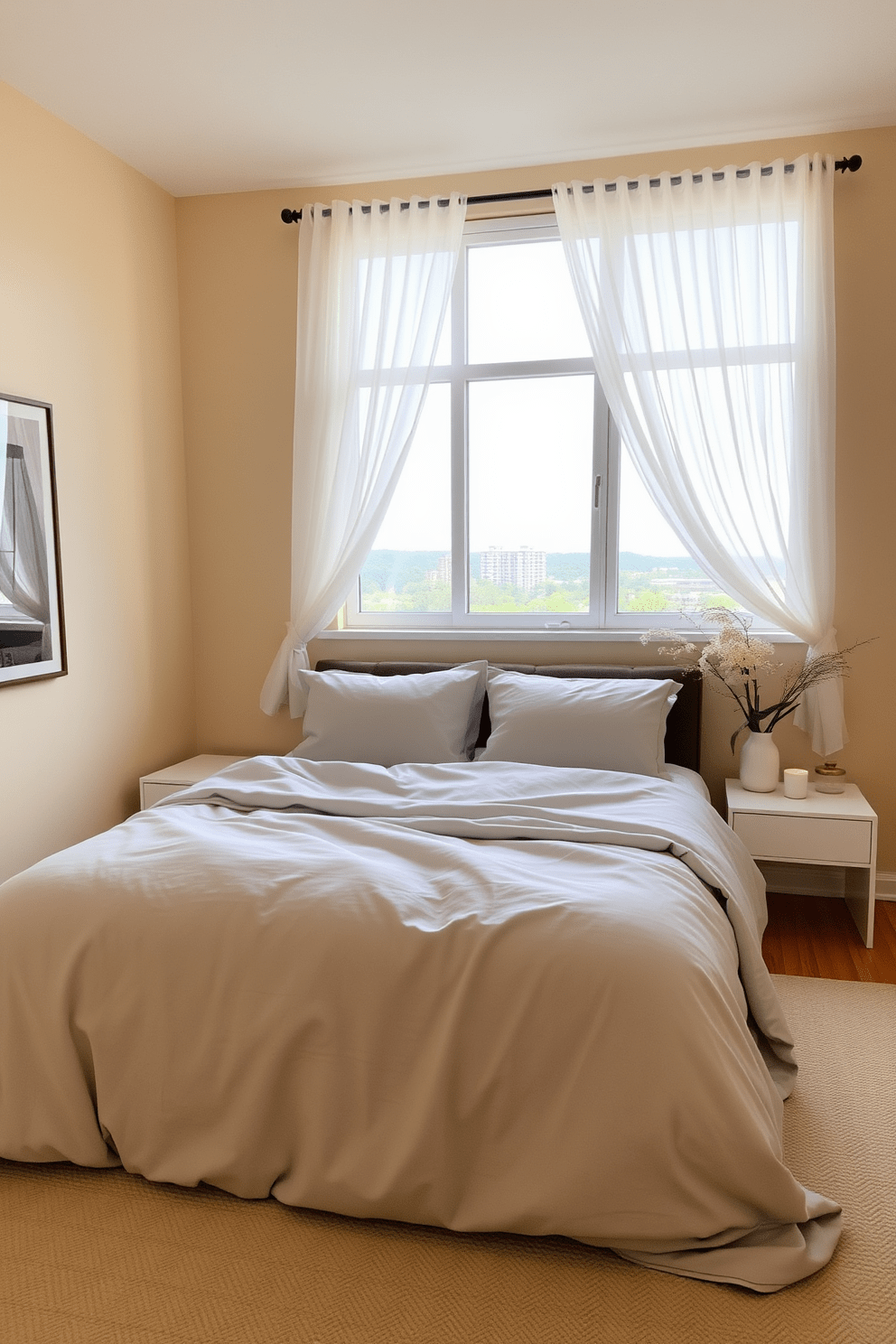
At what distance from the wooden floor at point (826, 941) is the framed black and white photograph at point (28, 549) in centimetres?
272

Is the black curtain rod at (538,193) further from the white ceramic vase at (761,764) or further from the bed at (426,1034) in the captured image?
the bed at (426,1034)

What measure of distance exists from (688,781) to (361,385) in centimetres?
207

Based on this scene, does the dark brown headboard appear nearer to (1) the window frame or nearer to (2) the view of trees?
(1) the window frame

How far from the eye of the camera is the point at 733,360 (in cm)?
351

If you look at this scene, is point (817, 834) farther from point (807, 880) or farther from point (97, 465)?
point (97, 465)

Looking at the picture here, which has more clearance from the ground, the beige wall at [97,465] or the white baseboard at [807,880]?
the beige wall at [97,465]

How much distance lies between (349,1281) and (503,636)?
8.47 feet

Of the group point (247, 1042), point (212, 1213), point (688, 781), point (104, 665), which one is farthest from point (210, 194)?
point (212, 1213)

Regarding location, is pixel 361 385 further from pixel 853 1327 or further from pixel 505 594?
pixel 853 1327

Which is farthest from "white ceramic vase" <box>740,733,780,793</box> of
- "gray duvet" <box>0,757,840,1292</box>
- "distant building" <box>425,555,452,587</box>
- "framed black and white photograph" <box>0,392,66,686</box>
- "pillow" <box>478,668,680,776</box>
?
"framed black and white photograph" <box>0,392,66,686</box>

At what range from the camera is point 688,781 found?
127 inches

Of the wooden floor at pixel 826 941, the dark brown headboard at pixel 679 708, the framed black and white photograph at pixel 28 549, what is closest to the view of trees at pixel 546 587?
the dark brown headboard at pixel 679 708

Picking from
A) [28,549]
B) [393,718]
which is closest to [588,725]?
[393,718]

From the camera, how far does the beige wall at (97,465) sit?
3193mm
